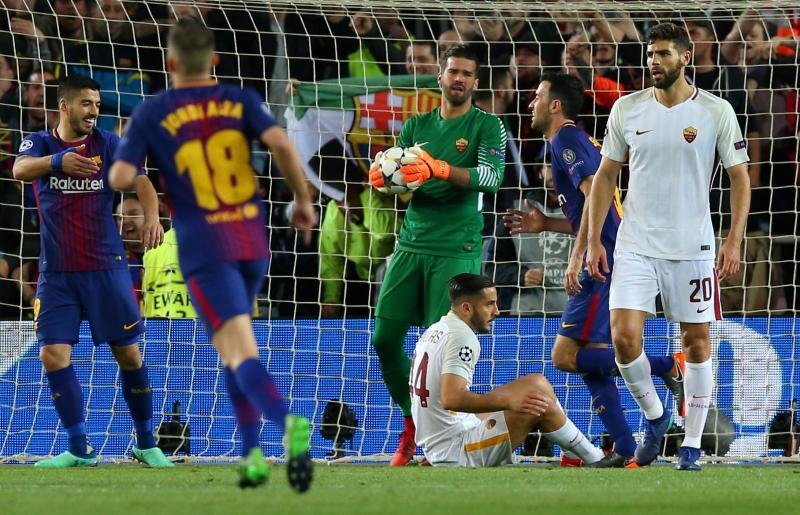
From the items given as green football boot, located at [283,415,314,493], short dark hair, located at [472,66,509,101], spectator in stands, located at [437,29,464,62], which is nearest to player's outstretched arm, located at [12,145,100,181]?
green football boot, located at [283,415,314,493]

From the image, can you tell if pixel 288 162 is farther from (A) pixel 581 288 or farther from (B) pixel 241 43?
(B) pixel 241 43

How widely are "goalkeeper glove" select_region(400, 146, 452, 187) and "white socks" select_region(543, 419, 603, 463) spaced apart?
1.55m

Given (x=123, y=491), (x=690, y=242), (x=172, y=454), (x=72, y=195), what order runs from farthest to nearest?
(x=172, y=454), (x=72, y=195), (x=690, y=242), (x=123, y=491)

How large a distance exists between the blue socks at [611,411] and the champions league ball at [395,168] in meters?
1.52

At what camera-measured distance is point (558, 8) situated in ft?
29.5

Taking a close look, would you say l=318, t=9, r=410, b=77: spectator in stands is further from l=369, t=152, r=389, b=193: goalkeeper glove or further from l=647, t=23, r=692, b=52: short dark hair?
l=647, t=23, r=692, b=52: short dark hair

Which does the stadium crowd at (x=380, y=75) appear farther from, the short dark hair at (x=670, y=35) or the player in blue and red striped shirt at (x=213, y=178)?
the player in blue and red striped shirt at (x=213, y=178)

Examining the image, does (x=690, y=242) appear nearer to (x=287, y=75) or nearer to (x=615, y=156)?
(x=615, y=156)

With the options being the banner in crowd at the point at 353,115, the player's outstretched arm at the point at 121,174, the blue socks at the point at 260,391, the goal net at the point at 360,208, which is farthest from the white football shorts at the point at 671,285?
the banner in crowd at the point at 353,115

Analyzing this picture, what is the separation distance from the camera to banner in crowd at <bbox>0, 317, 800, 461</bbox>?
8820 mm

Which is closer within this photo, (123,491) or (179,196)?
(179,196)

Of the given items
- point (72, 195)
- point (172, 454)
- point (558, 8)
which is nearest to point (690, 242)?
point (558, 8)

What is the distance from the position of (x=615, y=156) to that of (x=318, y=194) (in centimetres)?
430

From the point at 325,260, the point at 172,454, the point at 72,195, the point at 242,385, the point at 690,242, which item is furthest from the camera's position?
the point at 325,260
